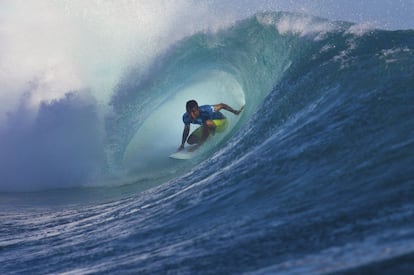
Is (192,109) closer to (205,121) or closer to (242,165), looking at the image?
(205,121)

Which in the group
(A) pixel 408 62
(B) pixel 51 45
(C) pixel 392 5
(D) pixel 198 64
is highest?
(B) pixel 51 45

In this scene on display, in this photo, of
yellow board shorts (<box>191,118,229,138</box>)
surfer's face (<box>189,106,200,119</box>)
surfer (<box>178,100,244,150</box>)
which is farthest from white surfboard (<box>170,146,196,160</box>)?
surfer's face (<box>189,106,200,119</box>)

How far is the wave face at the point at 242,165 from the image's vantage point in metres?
4.77

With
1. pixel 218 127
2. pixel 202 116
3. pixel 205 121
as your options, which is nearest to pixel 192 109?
pixel 202 116

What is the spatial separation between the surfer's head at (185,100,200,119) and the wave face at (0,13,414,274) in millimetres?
692

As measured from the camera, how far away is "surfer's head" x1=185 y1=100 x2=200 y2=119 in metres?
11.3

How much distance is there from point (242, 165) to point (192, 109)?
11.2ft

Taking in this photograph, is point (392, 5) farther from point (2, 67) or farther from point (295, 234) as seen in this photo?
point (2, 67)

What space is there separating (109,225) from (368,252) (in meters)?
4.60

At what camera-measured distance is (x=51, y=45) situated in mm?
21125

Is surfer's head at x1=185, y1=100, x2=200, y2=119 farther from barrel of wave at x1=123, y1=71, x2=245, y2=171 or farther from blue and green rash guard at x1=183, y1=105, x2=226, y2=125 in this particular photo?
barrel of wave at x1=123, y1=71, x2=245, y2=171

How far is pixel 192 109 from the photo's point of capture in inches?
449

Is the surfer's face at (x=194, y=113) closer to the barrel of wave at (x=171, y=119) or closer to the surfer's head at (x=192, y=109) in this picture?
the surfer's head at (x=192, y=109)

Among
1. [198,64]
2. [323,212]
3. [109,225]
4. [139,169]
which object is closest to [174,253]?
[323,212]
